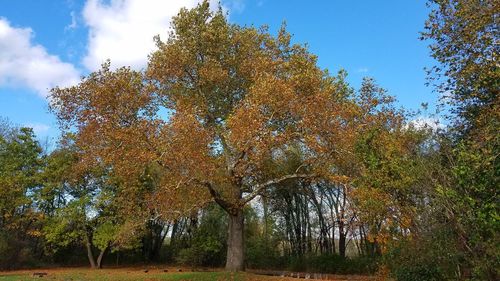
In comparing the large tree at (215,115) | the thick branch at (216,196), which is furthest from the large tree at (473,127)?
the thick branch at (216,196)

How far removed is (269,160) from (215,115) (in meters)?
3.83

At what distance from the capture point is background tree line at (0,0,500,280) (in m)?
11.5

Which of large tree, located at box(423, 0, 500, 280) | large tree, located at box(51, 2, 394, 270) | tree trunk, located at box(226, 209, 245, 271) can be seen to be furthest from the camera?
tree trunk, located at box(226, 209, 245, 271)

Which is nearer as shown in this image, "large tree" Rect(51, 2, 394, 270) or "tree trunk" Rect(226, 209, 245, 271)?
"large tree" Rect(51, 2, 394, 270)

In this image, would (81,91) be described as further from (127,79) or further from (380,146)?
(380,146)

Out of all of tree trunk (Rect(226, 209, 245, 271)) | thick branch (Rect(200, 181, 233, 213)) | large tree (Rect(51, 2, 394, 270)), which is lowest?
tree trunk (Rect(226, 209, 245, 271))

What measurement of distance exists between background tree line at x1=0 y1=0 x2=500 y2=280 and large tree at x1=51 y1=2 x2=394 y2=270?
0.08 meters

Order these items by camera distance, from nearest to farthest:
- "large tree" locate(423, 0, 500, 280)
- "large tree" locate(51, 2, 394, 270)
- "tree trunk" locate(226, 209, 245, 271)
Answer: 1. "large tree" locate(423, 0, 500, 280)
2. "large tree" locate(51, 2, 394, 270)
3. "tree trunk" locate(226, 209, 245, 271)

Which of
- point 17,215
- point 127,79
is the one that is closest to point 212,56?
point 127,79

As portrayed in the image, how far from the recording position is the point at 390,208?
43.8ft

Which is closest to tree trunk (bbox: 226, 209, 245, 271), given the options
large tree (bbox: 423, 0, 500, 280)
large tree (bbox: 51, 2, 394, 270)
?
large tree (bbox: 51, 2, 394, 270)

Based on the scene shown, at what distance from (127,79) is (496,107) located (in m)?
15.0

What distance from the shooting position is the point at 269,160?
71.9ft

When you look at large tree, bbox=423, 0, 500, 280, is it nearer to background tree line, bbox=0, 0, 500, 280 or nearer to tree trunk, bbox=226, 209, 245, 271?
background tree line, bbox=0, 0, 500, 280
